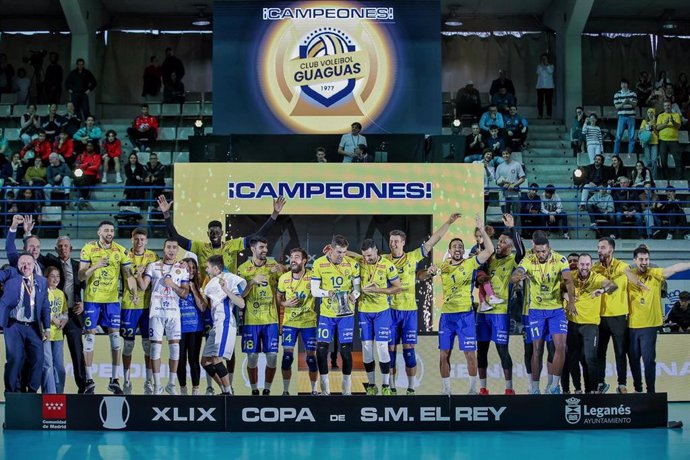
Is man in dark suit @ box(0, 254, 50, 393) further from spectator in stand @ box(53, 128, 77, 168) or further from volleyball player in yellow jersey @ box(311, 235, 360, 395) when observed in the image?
spectator in stand @ box(53, 128, 77, 168)

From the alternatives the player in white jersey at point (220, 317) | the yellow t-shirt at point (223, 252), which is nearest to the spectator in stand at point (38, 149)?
the yellow t-shirt at point (223, 252)

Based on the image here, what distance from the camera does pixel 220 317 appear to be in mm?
14047

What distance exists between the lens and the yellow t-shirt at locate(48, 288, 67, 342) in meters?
14.5

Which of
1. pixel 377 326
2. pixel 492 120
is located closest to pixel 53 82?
pixel 492 120

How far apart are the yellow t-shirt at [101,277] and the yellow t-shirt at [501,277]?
506cm

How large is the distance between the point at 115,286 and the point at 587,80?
67.9 ft

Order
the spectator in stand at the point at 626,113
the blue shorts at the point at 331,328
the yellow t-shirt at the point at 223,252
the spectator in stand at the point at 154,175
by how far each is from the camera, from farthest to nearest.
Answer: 1. the spectator in stand at the point at 626,113
2. the spectator in stand at the point at 154,175
3. the yellow t-shirt at the point at 223,252
4. the blue shorts at the point at 331,328

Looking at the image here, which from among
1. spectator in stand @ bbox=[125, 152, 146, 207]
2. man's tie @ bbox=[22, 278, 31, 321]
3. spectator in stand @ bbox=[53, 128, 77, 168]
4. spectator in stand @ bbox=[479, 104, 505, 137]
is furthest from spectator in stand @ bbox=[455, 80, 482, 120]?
man's tie @ bbox=[22, 278, 31, 321]

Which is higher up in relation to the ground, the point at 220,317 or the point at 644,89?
the point at 644,89

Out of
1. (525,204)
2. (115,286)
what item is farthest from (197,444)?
(525,204)

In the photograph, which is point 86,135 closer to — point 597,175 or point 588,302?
point 597,175

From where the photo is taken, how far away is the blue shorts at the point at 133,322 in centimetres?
1475

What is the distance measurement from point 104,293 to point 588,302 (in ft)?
21.8

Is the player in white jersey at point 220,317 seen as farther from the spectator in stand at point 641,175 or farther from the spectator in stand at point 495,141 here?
the spectator in stand at point 641,175
